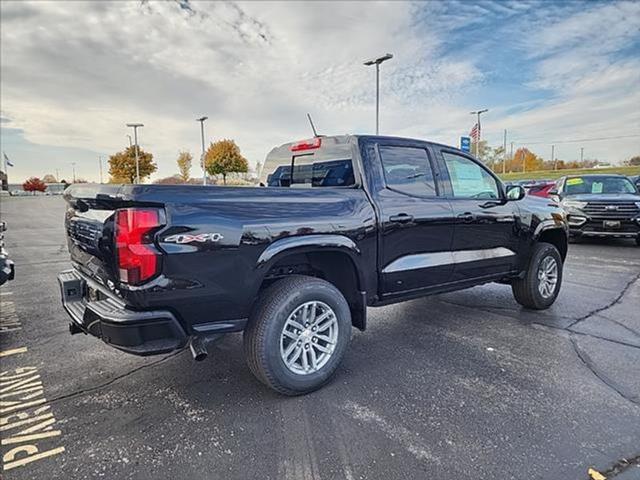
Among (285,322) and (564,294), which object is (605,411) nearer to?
(285,322)

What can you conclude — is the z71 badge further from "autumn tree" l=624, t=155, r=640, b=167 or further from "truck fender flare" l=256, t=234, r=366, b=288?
"autumn tree" l=624, t=155, r=640, b=167

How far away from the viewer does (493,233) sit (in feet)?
14.0

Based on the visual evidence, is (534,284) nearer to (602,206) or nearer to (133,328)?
(133,328)

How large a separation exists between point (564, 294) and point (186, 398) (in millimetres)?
5175

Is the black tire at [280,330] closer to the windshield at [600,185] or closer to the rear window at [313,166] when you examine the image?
the rear window at [313,166]

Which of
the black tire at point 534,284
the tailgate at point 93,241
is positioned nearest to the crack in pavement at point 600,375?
the black tire at point 534,284

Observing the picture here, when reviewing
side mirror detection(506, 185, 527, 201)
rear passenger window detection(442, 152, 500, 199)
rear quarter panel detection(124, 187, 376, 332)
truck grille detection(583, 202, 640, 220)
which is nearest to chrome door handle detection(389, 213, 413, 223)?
rear quarter panel detection(124, 187, 376, 332)

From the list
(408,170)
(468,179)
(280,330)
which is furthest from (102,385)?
(468,179)

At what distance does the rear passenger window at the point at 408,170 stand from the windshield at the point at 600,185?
8.97 m

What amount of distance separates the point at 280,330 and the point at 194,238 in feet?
2.80

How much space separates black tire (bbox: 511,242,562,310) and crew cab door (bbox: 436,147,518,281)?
320 millimetres

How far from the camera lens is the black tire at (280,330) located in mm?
2660

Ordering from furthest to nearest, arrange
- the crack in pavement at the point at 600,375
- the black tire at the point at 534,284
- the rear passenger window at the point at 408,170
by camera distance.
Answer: the black tire at the point at 534,284 < the rear passenger window at the point at 408,170 < the crack in pavement at the point at 600,375

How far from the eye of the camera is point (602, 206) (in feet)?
31.5
